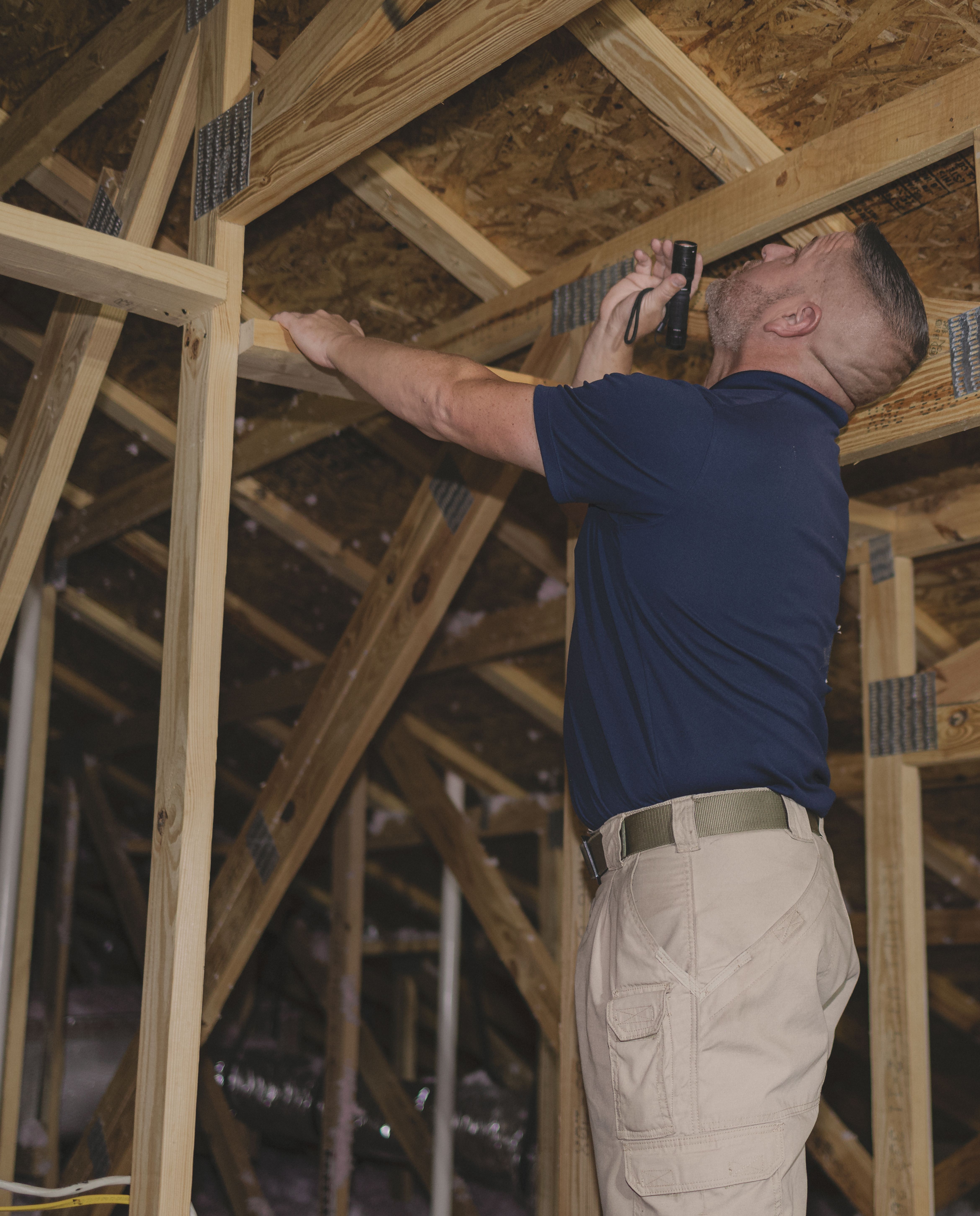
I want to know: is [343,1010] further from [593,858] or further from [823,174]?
[823,174]

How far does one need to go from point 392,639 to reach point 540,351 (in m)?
0.69

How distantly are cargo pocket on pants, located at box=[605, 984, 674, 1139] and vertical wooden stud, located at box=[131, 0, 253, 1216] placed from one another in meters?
0.53

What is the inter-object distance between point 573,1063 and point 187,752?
870 mm

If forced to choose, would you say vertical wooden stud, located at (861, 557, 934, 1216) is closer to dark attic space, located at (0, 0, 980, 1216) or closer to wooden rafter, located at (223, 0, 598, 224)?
dark attic space, located at (0, 0, 980, 1216)

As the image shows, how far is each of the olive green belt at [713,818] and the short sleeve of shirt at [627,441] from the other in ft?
1.21

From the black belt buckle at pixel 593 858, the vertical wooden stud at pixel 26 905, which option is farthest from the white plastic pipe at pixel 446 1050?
the black belt buckle at pixel 593 858

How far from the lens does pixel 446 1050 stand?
385 centimetres

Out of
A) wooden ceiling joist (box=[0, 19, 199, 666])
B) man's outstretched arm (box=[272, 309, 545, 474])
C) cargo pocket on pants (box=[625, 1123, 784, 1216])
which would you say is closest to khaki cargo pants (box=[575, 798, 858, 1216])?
cargo pocket on pants (box=[625, 1123, 784, 1216])

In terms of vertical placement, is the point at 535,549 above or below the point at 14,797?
above

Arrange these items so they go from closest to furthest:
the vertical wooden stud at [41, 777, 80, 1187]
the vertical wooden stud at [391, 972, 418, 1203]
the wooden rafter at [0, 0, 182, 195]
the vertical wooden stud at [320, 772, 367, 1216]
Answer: the wooden rafter at [0, 0, 182, 195]
the vertical wooden stud at [320, 772, 367, 1216]
the vertical wooden stud at [41, 777, 80, 1187]
the vertical wooden stud at [391, 972, 418, 1203]

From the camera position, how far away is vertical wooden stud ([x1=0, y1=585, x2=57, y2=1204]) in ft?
12.1

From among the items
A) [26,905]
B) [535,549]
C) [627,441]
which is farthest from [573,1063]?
[26,905]

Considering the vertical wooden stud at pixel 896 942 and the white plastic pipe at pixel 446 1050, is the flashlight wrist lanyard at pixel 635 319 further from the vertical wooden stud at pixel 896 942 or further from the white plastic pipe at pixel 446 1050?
the white plastic pipe at pixel 446 1050

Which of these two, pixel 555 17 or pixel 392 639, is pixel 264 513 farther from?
pixel 555 17
